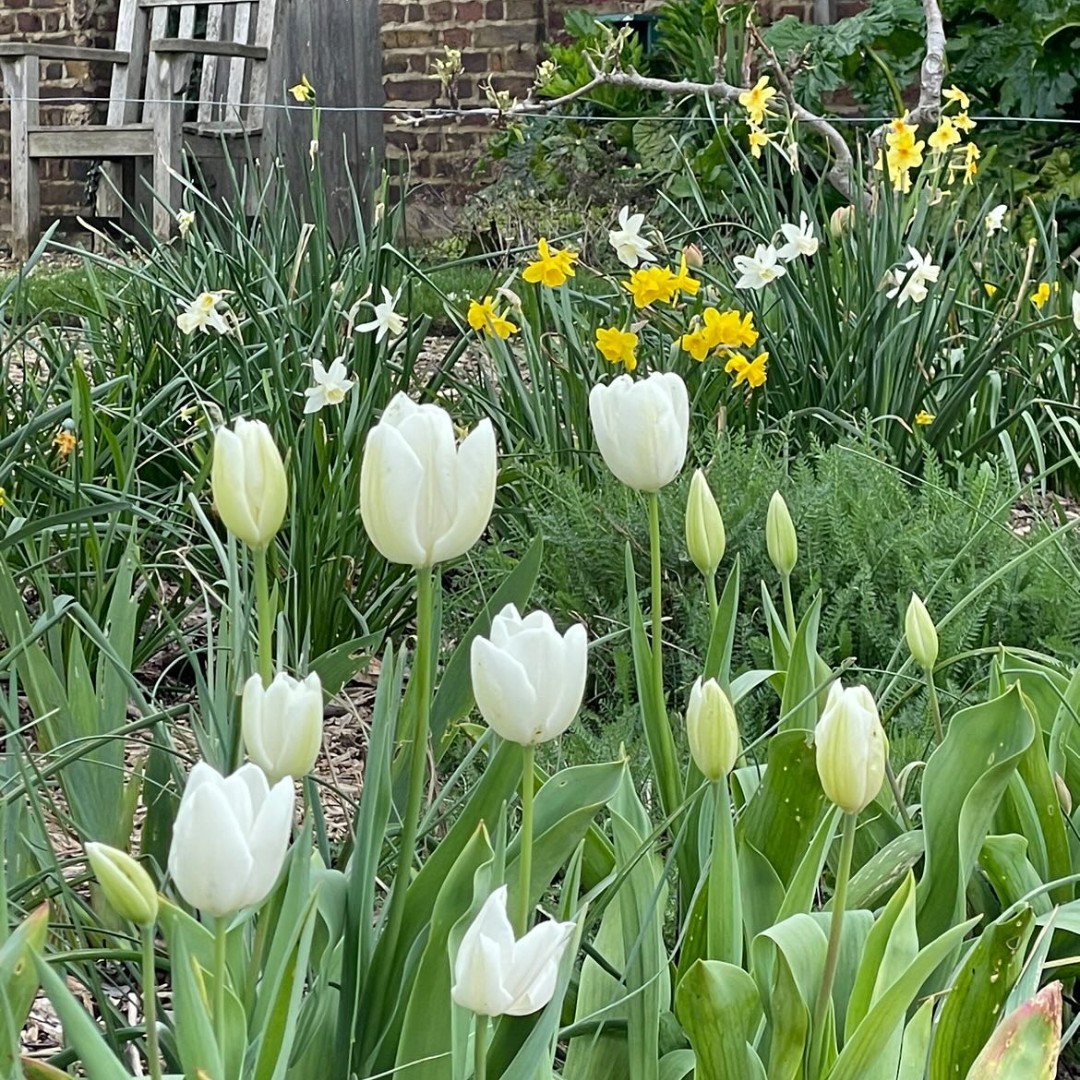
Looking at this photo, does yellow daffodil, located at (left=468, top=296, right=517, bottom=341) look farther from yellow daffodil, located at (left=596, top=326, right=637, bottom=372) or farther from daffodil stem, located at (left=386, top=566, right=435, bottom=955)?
daffodil stem, located at (left=386, top=566, right=435, bottom=955)

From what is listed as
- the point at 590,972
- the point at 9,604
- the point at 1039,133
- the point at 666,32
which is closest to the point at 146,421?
the point at 9,604

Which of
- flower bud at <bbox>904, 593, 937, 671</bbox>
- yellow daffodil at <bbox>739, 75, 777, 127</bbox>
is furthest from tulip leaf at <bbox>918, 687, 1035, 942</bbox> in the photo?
yellow daffodil at <bbox>739, 75, 777, 127</bbox>

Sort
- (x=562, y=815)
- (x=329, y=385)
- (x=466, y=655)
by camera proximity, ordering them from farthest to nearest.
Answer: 1. (x=329, y=385)
2. (x=466, y=655)
3. (x=562, y=815)

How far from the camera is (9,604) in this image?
1259 millimetres

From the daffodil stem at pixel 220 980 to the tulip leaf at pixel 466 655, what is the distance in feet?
1.15

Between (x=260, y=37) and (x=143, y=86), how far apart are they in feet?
2.74

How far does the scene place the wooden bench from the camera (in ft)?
21.5

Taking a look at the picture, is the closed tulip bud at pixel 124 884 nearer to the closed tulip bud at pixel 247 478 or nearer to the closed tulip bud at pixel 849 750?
the closed tulip bud at pixel 247 478

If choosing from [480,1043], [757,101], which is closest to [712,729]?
[480,1043]

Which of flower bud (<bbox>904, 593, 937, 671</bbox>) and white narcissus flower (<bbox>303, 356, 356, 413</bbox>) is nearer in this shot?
flower bud (<bbox>904, 593, 937, 671</bbox>)

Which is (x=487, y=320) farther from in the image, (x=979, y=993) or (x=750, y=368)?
(x=979, y=993)

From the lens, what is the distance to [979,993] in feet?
2.96

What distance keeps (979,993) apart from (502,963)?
0.45 meters

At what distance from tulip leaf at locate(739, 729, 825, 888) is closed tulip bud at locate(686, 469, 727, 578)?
5.4 inches
